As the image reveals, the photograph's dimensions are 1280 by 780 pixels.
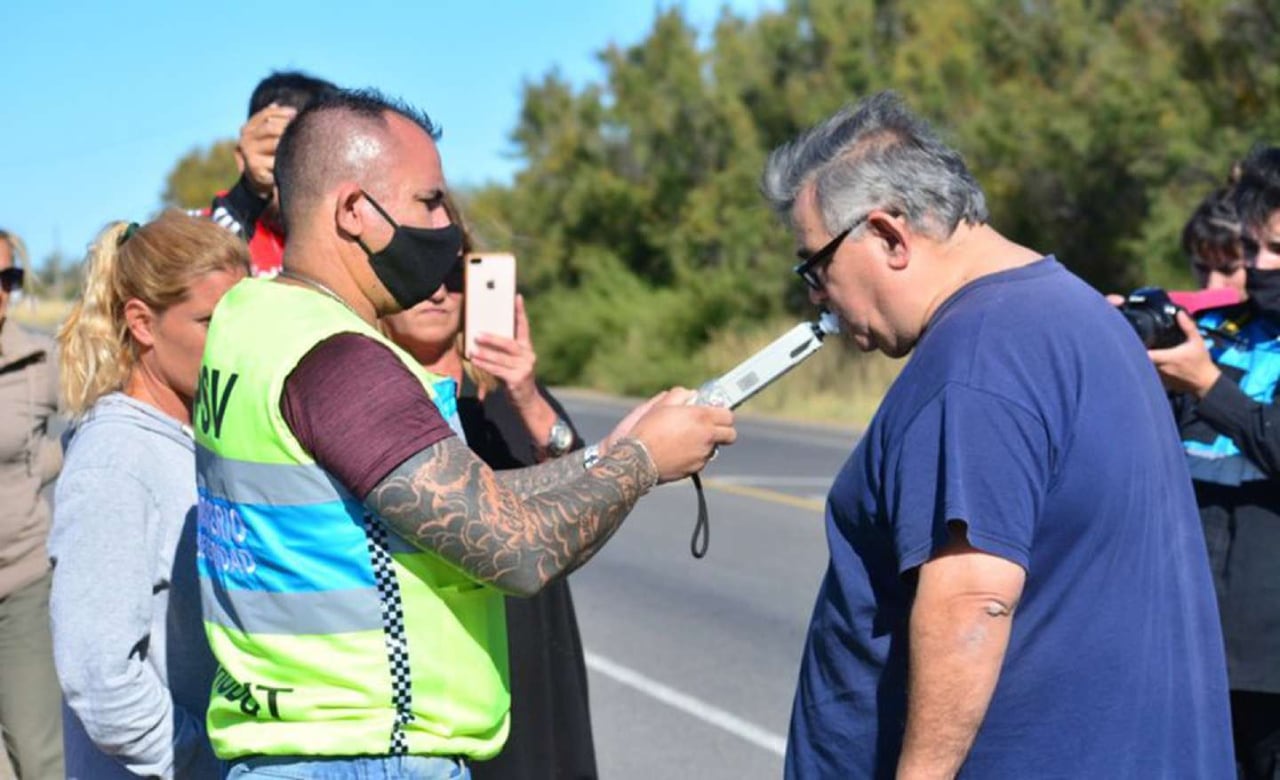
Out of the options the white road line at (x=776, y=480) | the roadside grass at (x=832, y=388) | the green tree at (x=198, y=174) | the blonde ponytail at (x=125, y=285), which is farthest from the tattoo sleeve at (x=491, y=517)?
the green tree at (x=198, y=174)

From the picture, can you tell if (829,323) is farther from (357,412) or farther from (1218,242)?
(1218,242)

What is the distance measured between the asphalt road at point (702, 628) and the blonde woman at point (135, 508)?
3.48 meters

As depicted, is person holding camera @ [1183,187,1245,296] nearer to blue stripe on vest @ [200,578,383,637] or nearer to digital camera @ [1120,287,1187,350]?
digital camera @ [1120,287,1187,350]

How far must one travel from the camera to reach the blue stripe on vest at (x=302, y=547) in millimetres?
2553

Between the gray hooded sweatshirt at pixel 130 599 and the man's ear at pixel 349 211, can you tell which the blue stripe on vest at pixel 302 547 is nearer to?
the man's ear at pixel 349 211

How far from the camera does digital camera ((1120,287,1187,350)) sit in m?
3.90

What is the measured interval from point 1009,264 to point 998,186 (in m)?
24.3

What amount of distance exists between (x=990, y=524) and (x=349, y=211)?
1133mm

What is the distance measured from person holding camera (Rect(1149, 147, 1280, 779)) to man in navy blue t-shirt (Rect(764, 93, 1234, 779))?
1.28 m

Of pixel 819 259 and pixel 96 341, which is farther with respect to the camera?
pixel 96 341

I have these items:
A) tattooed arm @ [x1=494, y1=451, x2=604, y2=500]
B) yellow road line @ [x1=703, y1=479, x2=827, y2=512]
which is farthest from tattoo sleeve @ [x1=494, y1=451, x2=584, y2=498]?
yellow road line @ [x1=703, y1=479, x2=827, y2=512]

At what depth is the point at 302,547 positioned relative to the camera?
101 inches

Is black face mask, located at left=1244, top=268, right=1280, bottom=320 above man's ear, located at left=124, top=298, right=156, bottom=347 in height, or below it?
below

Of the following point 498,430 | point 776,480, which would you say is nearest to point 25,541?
point 498,430
